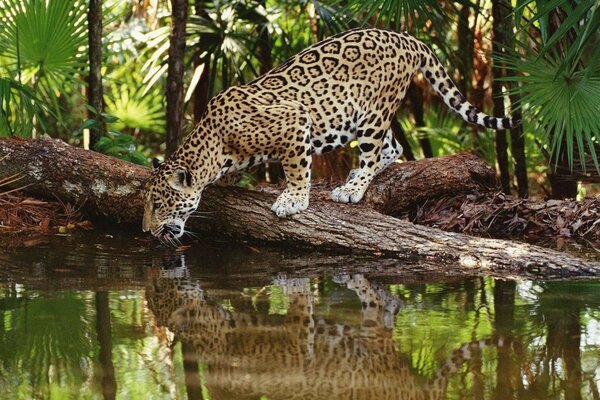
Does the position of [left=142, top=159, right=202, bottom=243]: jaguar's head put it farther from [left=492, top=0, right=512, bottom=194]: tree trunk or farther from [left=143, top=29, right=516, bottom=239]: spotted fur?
[left=492, top=0, right=512, bottom=194]: tree trunk

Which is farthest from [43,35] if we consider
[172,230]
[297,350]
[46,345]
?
[297,350]

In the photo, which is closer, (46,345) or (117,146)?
(46,345)

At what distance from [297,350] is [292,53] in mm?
6942

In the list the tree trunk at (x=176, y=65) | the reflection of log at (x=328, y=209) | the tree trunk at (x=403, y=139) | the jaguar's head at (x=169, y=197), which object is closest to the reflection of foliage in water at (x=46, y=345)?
the jaguar's head at (x=169, y=197)

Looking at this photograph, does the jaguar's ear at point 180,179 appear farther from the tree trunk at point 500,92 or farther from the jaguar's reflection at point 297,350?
the tree trunk at point 500,92

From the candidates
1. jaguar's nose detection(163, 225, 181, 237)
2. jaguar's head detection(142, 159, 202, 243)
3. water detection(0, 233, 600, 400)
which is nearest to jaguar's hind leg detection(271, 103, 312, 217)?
water detection(0, 233, 600, 400)

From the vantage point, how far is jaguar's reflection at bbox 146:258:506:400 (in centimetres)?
419

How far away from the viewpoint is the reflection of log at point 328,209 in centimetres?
677

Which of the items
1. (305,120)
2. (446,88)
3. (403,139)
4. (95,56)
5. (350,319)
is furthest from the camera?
(403,139)

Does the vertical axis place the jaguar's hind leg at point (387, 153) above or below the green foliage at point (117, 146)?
below

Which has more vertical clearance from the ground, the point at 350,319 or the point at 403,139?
the point at 403,139

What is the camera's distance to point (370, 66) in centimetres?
809

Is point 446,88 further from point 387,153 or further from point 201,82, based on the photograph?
point 201,82

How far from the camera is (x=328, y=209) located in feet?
25.1
